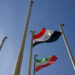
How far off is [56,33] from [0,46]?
20.9ft

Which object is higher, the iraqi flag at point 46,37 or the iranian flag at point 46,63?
the iraqi flag at point 46,37

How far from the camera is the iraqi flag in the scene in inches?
564

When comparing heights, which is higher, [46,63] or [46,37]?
[46,37]

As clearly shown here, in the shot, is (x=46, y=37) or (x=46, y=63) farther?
(x=46, y=63)

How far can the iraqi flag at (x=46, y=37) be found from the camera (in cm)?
1433

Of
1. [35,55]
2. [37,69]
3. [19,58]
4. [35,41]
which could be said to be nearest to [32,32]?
[35,41]

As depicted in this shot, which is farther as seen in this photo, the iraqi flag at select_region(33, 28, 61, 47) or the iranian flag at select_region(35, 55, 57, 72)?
the iranian flag at select_region(35, 55, 57, 72)

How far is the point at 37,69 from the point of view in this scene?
16.2m

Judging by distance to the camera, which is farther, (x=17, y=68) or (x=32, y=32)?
(x=32, y=32)

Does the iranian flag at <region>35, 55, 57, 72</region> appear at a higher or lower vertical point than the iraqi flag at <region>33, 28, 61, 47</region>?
lower

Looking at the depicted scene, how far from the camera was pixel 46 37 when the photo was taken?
15.2m

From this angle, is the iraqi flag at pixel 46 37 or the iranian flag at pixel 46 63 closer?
the iraqi flag at pixel 46 37

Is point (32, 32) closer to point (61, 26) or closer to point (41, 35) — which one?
point (41, 35)

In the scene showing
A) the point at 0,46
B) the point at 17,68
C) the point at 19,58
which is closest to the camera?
the point at 17,68
